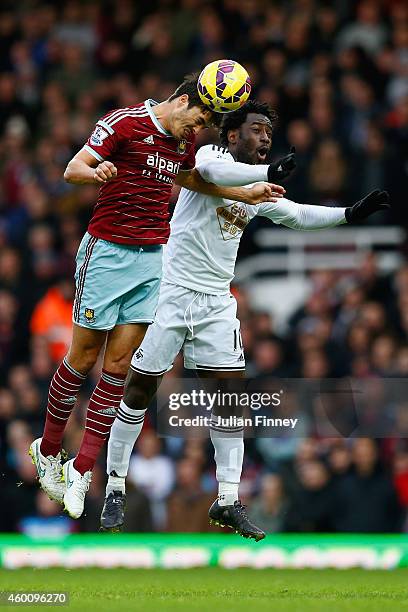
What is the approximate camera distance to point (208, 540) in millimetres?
13602

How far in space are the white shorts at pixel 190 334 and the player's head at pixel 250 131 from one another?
1048 mm

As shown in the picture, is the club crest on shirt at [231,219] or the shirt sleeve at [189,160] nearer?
the shirt sleeve at [189,160]

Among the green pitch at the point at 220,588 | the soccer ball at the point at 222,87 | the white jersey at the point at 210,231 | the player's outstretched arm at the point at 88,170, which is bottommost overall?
the green pitch at the point at 220,588

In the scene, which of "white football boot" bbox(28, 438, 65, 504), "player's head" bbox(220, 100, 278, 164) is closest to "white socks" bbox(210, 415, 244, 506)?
"white football boot" bbox(28, 438, 65, 504)

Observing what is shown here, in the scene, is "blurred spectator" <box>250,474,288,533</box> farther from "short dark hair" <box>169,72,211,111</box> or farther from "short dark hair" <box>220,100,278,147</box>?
"short dark hair" <box>169,72,211,111</box>

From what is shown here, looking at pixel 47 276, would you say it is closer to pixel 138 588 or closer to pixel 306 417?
pixel 306 417

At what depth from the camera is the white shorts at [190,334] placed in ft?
34.8

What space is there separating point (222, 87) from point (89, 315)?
1783 millimetres

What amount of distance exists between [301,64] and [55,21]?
3.99 meters

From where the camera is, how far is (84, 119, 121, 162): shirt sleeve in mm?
9680

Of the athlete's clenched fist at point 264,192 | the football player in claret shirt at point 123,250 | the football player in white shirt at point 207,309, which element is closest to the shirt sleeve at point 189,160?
the football player in claret shirt at point 123,250

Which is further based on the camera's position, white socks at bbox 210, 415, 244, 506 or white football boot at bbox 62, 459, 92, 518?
white socks at bbox 210, 415, 244, 506

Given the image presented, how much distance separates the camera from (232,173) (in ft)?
32.8

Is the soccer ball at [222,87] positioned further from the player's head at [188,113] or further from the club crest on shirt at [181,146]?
the club crest on shirt at [181,146]
